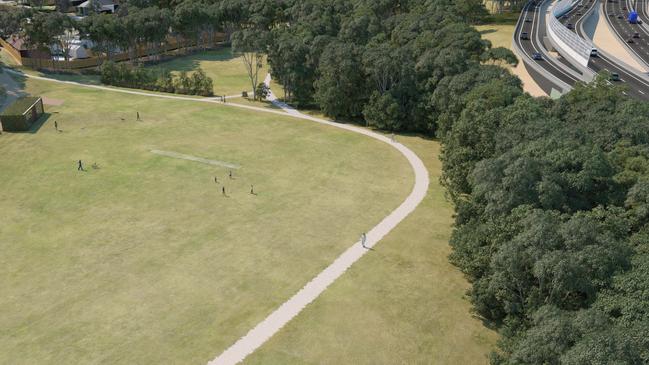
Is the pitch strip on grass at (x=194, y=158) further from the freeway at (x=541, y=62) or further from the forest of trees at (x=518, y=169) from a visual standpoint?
the freeway at (x=541, y=62)

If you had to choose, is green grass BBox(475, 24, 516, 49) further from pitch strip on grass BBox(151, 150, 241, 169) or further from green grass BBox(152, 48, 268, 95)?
pitch strip on grass BBox(151, 150, 241, 169)

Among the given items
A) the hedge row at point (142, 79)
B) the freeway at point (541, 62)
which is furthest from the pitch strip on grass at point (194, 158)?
the freeway at point (541, 62)

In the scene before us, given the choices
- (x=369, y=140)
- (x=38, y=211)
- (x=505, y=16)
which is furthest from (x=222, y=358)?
(x=505, y=16)

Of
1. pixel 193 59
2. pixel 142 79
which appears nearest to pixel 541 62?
pixel 142 79

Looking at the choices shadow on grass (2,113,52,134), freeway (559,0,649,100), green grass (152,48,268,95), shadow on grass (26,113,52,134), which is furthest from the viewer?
green grass (152,48,268,95)

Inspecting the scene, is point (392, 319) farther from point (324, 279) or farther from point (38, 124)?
point (38, 124)

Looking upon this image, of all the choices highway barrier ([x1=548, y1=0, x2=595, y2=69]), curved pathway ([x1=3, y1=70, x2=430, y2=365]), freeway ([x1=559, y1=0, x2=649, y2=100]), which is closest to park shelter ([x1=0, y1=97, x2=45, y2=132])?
curved pathway ([x1=3, y1=70, x2=430, y2=365])
